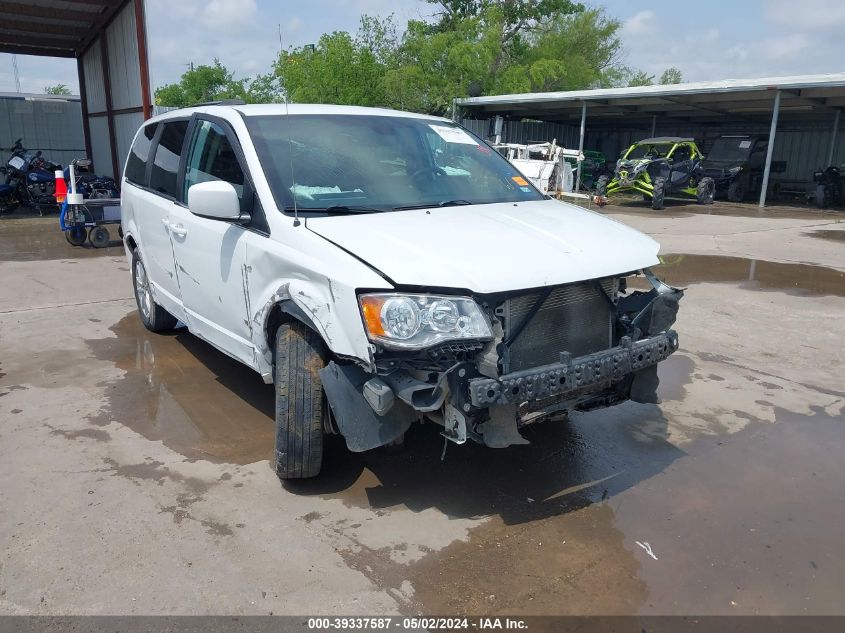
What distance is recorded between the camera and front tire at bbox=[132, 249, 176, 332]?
19.8 ft

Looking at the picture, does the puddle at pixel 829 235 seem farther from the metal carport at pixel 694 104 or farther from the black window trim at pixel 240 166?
the black window trim at pixel 240 166

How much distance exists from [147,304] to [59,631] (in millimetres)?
4000

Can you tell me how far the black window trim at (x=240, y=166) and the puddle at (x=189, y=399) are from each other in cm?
132

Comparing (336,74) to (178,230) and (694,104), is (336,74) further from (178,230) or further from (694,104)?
(178,230)

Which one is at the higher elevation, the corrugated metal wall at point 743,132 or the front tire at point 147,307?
the corrugated metal wall at point 743,132

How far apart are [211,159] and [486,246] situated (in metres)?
2.11

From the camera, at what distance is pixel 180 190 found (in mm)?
4691

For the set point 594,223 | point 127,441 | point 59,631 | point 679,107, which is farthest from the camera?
point 679,107

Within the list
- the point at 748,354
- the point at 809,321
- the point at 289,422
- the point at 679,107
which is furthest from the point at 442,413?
the point at 679,107

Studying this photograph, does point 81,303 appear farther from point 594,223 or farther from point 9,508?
point 594,223

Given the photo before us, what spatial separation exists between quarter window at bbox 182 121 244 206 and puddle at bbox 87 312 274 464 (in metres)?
1.40

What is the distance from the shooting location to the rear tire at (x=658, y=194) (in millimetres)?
18394

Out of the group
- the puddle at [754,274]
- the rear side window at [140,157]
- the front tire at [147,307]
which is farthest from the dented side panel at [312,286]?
the puddle at [754,274]

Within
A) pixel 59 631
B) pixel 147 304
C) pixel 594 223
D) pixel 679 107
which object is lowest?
pixel 59 631
